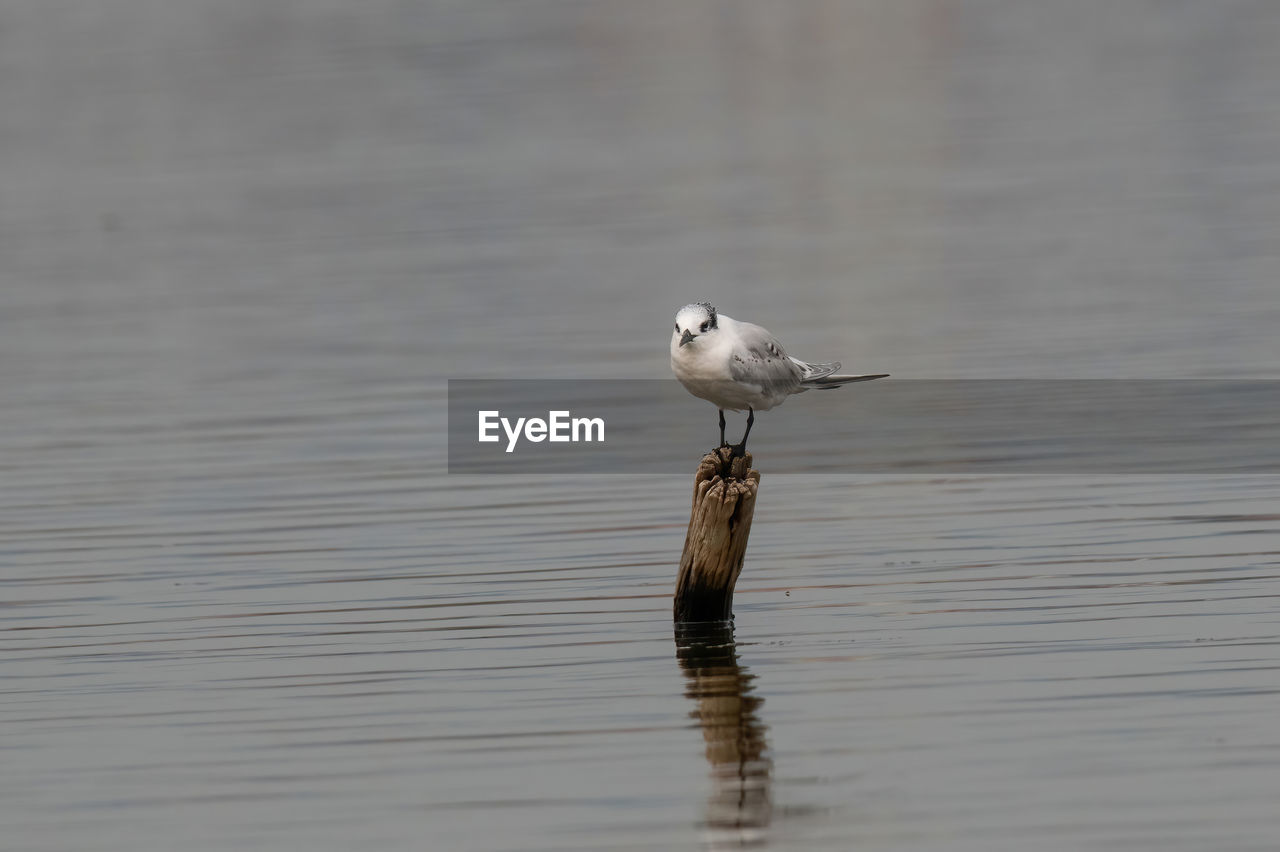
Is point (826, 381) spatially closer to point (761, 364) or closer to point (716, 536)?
point (761, 364)

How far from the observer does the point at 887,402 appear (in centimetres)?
2172

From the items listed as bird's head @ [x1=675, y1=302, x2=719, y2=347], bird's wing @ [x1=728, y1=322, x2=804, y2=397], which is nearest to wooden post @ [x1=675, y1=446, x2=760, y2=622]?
bird's wing @ [x1=728, y1=322, x2=804, y2=397]

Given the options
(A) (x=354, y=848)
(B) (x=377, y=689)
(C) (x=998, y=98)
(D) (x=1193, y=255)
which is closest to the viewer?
(A) (x=354, y=848)

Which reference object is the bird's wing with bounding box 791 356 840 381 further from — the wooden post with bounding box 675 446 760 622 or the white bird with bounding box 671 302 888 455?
the wooden post with bounding box 675 446 760 622

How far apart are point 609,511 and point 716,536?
4642 millimetres

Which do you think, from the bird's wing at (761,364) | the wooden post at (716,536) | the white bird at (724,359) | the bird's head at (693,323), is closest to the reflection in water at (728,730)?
the wooden post at (716,536)

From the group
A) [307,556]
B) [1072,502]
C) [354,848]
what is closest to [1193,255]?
[1072,502]

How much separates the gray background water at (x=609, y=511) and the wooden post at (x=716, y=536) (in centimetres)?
41

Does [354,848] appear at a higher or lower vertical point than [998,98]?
lower

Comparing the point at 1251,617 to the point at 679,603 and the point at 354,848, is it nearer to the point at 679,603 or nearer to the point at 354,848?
the point at 679,603

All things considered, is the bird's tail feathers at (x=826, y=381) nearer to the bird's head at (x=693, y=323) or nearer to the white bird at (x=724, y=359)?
the white bird at (x=724, y=359)

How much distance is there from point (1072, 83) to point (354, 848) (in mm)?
48042

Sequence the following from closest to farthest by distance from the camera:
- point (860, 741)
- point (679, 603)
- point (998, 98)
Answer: point (860, 741), point (679, 603), point (998, 98)

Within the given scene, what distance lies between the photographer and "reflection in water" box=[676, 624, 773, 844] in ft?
32.6
